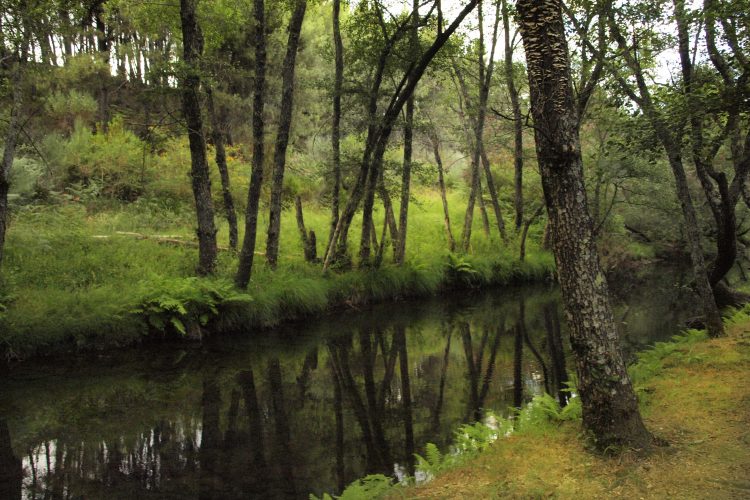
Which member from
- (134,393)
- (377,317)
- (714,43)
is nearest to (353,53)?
(377,317)

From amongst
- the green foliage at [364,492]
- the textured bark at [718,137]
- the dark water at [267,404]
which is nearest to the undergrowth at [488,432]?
the green foliage at [364,492]

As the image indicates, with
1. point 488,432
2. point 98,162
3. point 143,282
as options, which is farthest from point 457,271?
point 488,432

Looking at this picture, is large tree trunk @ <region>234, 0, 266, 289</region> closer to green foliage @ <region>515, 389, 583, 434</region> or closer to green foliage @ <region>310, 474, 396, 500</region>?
green foliage @ <region>515, 389, 583, 434</region>

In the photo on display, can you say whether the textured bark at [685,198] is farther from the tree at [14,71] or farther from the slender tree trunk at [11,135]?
the slender tree trunk at [11,135]

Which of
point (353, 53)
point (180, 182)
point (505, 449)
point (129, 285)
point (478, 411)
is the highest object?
point (353, 53)

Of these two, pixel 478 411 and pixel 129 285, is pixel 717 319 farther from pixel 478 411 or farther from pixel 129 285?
pixel 129 285

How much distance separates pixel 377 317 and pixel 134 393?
7598 millimetres

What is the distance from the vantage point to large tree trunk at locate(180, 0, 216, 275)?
11555mm

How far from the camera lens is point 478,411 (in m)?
8.45

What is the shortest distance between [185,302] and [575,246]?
9467 mm

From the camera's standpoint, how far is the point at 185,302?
12.0 m

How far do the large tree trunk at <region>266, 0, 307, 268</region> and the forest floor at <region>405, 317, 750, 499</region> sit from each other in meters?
9.96

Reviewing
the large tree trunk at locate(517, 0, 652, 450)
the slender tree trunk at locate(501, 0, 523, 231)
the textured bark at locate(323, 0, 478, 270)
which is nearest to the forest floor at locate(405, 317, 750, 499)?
the large tree trunk at locate(517, 0, 652, 450)

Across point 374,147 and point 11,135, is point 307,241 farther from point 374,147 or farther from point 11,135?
point 11,135
